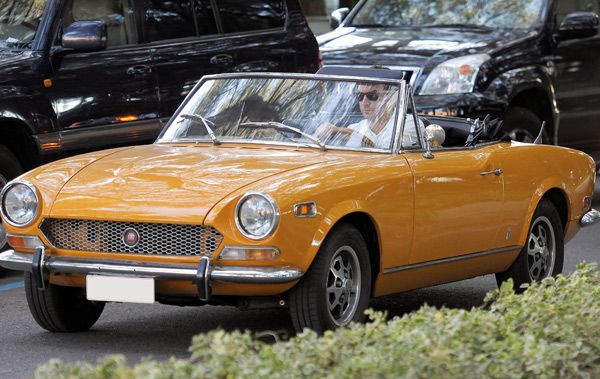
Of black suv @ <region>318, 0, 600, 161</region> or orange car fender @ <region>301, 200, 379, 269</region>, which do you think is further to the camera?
black suv @ <region>318, 0, 600, 161</region>

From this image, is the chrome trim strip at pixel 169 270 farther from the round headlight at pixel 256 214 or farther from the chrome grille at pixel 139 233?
the round headlight at pixel 256 214

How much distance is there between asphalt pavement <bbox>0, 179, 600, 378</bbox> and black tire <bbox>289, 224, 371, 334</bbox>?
36cm

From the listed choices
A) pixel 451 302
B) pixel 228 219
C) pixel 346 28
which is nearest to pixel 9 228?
pixel 228 219

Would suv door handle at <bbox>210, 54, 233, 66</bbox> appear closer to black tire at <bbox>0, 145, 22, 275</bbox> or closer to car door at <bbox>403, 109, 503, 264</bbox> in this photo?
black tire at <bbox>0, 145, 22, 275</bbox>

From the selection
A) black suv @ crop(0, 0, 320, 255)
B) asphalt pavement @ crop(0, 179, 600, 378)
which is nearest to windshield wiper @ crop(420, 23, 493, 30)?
black suv @ crop(0, 0, 320, 255)

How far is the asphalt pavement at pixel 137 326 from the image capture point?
7613mm

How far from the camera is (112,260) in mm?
7398

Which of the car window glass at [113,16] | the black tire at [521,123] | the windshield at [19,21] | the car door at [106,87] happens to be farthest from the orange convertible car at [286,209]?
the black tire at [521,123]

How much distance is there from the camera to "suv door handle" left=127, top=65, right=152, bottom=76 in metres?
11.6

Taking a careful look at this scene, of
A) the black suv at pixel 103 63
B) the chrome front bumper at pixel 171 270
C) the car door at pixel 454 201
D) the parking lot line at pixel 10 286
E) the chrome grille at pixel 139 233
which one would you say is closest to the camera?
the chrome front bumper at pixel 171 270

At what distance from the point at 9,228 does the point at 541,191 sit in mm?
3302

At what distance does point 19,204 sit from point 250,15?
18.1ft

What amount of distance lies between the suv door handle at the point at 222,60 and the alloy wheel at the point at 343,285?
4.89 meters

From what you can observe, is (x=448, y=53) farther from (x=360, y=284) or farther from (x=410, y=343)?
(x=410, y=343)
